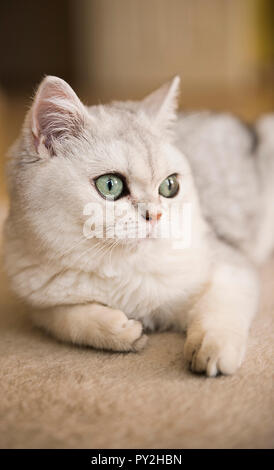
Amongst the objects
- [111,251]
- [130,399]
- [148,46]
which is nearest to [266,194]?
[111,251]

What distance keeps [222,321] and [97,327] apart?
0.35m

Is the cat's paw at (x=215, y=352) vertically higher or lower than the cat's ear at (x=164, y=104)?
lower

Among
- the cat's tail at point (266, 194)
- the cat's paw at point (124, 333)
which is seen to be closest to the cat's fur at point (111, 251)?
the cat's paw at point (124, 333)

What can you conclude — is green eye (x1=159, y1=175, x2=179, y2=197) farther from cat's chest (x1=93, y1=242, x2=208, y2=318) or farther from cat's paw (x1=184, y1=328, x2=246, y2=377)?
cat's paw (x1=184, y1=328, x2=246, y2=377)

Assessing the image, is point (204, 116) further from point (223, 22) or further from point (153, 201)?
point (223, 22)

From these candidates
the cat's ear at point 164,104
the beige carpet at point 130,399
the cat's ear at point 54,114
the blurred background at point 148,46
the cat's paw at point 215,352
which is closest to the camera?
the beige carpet at point 130,399

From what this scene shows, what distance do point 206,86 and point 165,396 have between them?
20.5ft

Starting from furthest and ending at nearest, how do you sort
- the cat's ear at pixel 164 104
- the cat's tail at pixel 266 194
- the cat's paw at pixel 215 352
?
the cat's tail at pixel 266 194 < the cat's ear at pixel 164 104 < the cat's paw at pixel 215 352

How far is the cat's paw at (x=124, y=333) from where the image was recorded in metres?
1.36

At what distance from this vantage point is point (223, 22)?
6359 mm

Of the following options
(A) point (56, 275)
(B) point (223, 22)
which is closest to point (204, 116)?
(A) point (56, 275)

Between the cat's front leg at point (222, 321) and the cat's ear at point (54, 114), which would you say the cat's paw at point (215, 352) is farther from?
the cat's ear at point (54, 114)
